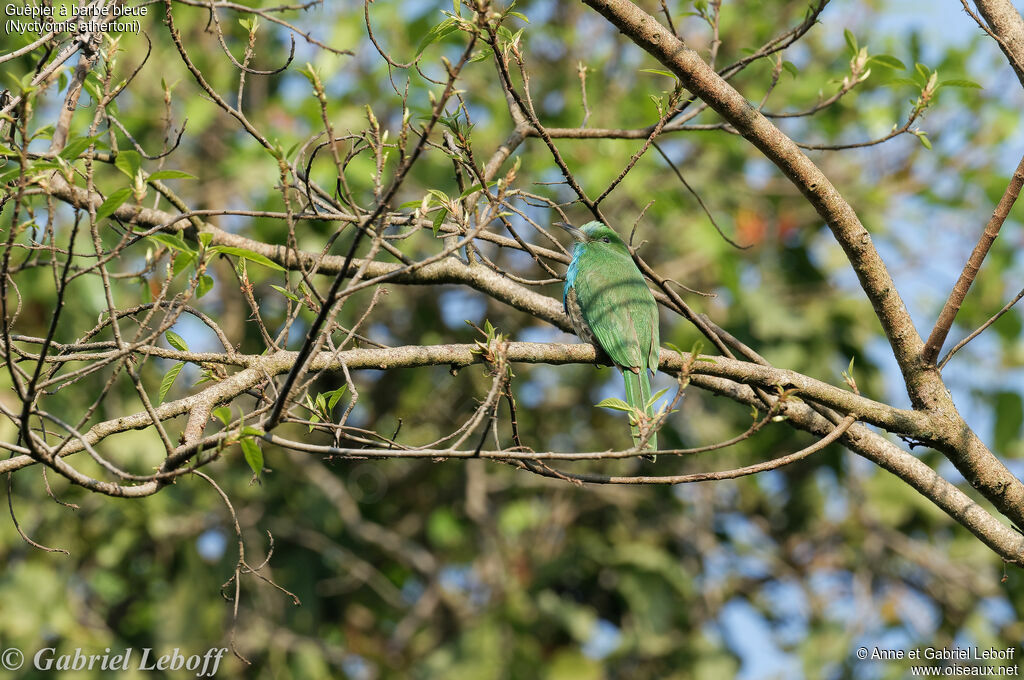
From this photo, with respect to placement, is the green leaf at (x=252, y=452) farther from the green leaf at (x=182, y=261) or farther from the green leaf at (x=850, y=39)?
the green leaf at (x=850, y=39)

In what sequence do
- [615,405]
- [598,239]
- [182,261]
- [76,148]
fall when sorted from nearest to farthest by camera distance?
1. [76,148]
2. [182,261]
3. [615,405]
4. [598,239]

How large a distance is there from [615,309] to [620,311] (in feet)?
0.09

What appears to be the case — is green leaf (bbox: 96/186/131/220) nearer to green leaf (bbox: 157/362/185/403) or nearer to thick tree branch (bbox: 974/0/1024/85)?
green leaf (bbox: 157/362/185/403)

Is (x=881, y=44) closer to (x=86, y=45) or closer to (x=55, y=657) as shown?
(x=86, y=45)

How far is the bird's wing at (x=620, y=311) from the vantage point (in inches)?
145

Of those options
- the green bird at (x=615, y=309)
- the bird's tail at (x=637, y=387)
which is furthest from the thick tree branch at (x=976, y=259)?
the bird's tail at (x=637, y=387)

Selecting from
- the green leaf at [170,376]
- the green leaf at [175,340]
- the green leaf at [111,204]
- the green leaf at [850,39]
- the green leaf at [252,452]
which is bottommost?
the green leaf at [252,452]

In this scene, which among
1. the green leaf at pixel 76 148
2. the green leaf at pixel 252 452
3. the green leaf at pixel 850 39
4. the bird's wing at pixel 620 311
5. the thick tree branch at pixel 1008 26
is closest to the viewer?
the green leaf at pixel 76 148

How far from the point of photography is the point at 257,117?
5668 mm

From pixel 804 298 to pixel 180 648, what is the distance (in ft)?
14.0

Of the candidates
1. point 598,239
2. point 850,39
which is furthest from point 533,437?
point 850,39

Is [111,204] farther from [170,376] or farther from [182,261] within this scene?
[170,376]

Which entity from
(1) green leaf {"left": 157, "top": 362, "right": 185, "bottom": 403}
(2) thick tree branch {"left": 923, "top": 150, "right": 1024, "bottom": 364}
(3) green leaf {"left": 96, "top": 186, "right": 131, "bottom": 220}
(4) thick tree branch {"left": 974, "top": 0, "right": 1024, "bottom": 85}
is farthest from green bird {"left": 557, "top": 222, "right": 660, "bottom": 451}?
(3) green leaf {"left": 96, "top": 186, "right": 131, "bottom": 220}

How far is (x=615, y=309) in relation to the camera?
386cm
